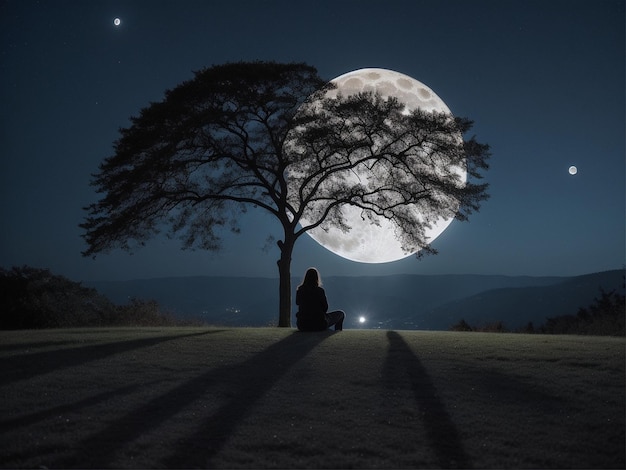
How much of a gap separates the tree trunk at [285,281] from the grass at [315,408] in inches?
437

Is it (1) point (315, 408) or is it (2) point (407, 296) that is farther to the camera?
(2) point (407, 296)

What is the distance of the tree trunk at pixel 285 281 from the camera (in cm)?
2338

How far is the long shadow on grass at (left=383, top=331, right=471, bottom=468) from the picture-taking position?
5.76 meters

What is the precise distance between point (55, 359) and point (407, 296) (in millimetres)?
124282

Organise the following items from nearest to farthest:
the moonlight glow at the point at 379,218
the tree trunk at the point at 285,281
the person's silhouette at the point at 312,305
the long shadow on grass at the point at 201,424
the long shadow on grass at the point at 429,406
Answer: the long shadow on grass at the point at 201,424 < the long shadow on grass at the point at 429,406 < the person's silhouette at the point at 312,305 < the tree trunk at the point at 285,281 < the moonlight glow at the point at 379,218

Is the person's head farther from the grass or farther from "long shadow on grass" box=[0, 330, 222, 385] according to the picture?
"long shadow on grass" box=[0, 330, 222, 385]

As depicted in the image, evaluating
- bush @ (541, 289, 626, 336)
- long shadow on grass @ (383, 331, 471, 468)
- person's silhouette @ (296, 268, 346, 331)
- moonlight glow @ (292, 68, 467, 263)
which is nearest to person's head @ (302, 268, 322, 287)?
person's silhouette @ (296, 268, 346, 331)

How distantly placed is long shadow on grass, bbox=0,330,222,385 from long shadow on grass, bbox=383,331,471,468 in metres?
6.23

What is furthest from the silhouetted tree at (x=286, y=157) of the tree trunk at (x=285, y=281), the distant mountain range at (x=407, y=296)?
the distant mountain range at (x=407, y=296)

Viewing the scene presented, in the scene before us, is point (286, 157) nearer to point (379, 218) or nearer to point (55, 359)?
point (379, 218)

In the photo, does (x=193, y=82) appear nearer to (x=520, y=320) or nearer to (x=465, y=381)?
(x=465, y=381)

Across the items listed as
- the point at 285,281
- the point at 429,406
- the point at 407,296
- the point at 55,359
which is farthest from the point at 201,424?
the point at 407,296

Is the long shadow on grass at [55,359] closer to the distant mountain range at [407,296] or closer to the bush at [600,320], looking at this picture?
the bush at [600,320]

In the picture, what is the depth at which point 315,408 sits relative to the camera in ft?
24.0
